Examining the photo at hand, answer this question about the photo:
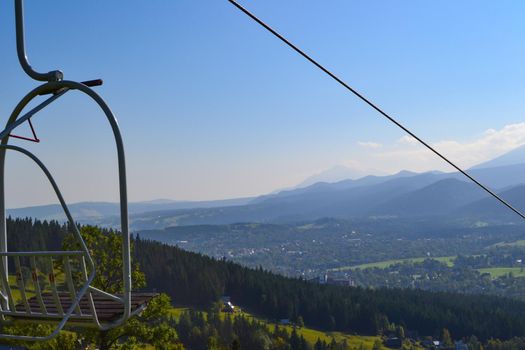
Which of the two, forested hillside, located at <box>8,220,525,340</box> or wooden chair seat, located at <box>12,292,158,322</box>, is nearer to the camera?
wooden chair seat, located at <box>12,292,158,322</box>

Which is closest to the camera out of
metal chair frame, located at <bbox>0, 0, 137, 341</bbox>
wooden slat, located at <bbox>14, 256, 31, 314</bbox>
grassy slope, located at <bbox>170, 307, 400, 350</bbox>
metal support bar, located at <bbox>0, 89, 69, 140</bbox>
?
metal chair frame, located at <bbox>0, 0, 137, 341</bbox>

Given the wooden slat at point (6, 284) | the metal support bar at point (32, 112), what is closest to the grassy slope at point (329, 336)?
the wooden slat at point (6, 284)

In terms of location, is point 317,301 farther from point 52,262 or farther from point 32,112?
point 32,112

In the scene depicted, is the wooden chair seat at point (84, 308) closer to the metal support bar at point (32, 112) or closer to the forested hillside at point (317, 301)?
the metal support bar at point (32, 112)

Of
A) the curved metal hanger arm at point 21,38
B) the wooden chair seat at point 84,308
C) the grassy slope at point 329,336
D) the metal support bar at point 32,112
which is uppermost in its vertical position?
the curved metal hanger arm at point 21,38

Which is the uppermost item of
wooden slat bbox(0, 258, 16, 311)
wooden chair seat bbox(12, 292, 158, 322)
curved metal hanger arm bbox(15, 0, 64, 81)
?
curved metal hanger arm bbox(15, 0, 64, 81)

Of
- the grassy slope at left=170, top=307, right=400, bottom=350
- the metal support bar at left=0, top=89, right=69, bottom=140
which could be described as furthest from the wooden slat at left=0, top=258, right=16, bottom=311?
the grassy slope at left=170, top=307, right=400, bottom=350

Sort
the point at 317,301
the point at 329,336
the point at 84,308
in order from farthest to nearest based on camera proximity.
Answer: the point at 317,301
the point at 329,336
the point at 84,308

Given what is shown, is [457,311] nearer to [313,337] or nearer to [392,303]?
[392,303]

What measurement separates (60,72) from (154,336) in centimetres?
1663

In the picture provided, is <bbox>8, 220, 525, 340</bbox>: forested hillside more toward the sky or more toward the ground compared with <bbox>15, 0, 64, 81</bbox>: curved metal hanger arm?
more toward the ground

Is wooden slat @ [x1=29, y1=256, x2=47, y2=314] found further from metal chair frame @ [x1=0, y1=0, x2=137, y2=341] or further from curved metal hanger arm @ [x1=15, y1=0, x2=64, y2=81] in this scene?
curved metal hanger arm @ [x1=15, y1=0, x2=64, y2=81]

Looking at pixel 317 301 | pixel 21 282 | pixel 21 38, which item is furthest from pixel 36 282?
pixel 317 301

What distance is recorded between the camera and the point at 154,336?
59.6 feet
